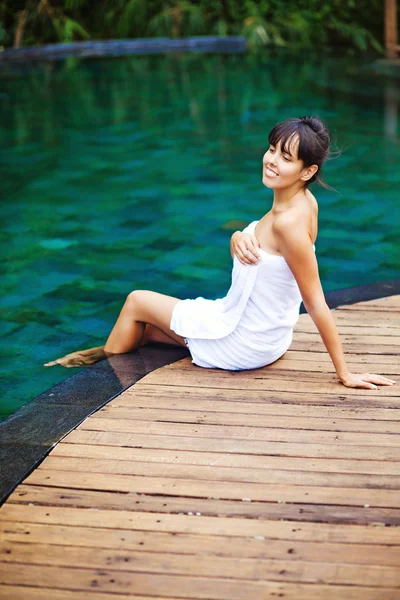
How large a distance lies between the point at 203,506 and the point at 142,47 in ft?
49.2

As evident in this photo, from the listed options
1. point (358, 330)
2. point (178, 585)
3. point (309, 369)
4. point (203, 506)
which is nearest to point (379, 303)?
point (358, 330)

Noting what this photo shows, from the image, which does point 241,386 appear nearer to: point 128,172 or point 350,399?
point 350,399

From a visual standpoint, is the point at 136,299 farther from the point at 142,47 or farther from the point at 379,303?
the point at 142,47

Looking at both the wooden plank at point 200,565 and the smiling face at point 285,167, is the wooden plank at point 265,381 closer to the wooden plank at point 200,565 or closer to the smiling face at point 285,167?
the smiling face at point 285,167

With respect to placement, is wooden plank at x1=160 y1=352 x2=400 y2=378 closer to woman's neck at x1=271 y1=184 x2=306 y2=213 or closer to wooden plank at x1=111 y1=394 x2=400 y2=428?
wooden plank at x1=111 y1=394 x2=400 y2=428

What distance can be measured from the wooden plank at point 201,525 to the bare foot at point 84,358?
1.39 meters

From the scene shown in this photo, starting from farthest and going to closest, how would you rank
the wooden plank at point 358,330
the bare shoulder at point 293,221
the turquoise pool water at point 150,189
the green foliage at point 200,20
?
the green foliage at point 200,20
the turquoise pool water at point 150,189
the wooden plank at point 358,330
the bare shoulder at point 293,221

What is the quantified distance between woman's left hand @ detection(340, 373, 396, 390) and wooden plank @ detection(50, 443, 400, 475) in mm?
552

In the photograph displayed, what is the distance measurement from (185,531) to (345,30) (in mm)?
14884

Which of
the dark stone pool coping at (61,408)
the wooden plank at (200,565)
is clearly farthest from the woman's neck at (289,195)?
the wooden plank at (200,565)

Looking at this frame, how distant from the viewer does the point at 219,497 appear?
2.43 m

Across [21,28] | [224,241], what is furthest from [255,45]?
[224,241]

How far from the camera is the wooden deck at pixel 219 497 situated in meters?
2.09

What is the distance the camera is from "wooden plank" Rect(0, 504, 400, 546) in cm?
223
